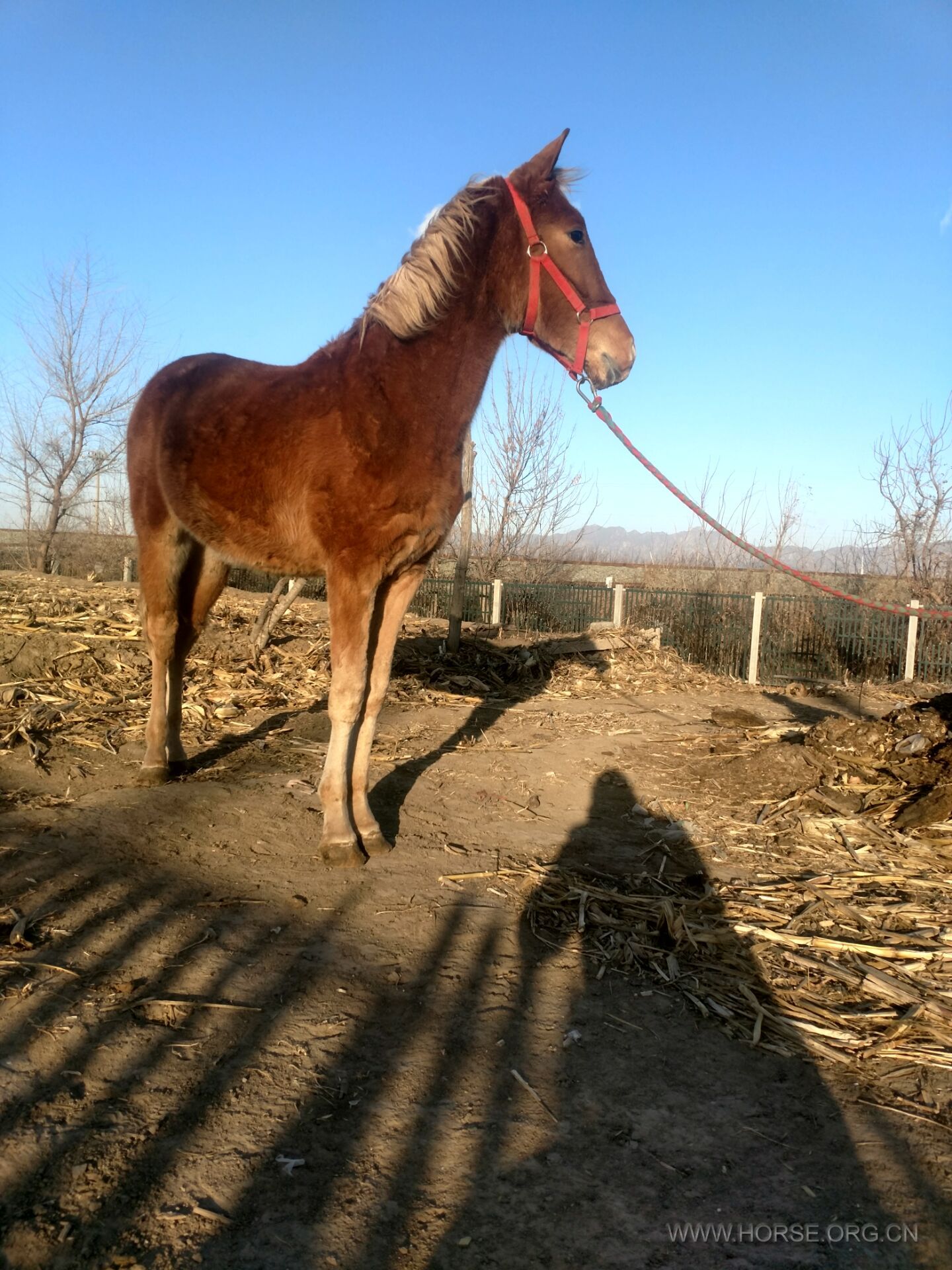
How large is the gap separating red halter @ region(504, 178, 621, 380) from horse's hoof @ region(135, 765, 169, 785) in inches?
136

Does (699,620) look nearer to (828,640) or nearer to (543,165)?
(828,640)

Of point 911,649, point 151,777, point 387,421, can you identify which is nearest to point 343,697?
point 387,421

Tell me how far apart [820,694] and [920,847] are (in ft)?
21.2

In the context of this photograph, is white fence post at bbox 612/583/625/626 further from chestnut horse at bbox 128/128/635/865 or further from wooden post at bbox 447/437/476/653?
chestnut horse at bbox 128/128/635/865

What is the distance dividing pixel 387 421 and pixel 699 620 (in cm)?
1441

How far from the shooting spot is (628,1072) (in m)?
2.46

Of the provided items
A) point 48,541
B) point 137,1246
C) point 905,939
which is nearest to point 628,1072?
point 137,1246

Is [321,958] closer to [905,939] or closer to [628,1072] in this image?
[628,1072]

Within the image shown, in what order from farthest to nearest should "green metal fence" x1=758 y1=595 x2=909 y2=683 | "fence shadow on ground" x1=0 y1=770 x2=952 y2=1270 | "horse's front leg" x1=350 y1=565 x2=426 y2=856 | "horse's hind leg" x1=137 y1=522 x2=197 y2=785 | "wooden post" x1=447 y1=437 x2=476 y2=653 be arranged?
1. "green metal fence" x1=758 y1=595 x2=909 y2=683
2. "wooden post" x1=447 y1=437 x2=476 y2=653
3. "horse's hind leg" x1=137 y1=522 x2=197 y2=785
4. "horse's front leg" x1=350 y1=565 x2=426 y2=856
5. "fence shadow on ground" x1=0 y1=770 x2=952 y2=1270

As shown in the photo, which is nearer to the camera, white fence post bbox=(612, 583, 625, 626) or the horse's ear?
the horse's ear

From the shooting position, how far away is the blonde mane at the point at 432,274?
4.00 metres

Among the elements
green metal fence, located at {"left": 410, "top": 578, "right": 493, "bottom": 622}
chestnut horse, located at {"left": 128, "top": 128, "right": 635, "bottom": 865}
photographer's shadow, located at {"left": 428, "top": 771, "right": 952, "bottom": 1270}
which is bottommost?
photographer's shadow, located at {"left": 428, "top": 771, "right": 952, "bottom": 1270}

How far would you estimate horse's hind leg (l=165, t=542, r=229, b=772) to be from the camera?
535cm

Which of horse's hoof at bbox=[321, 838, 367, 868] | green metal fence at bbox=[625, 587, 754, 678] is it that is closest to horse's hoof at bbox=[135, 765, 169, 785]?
horse's hoof at bbox=[321, 838, 367, 868]
